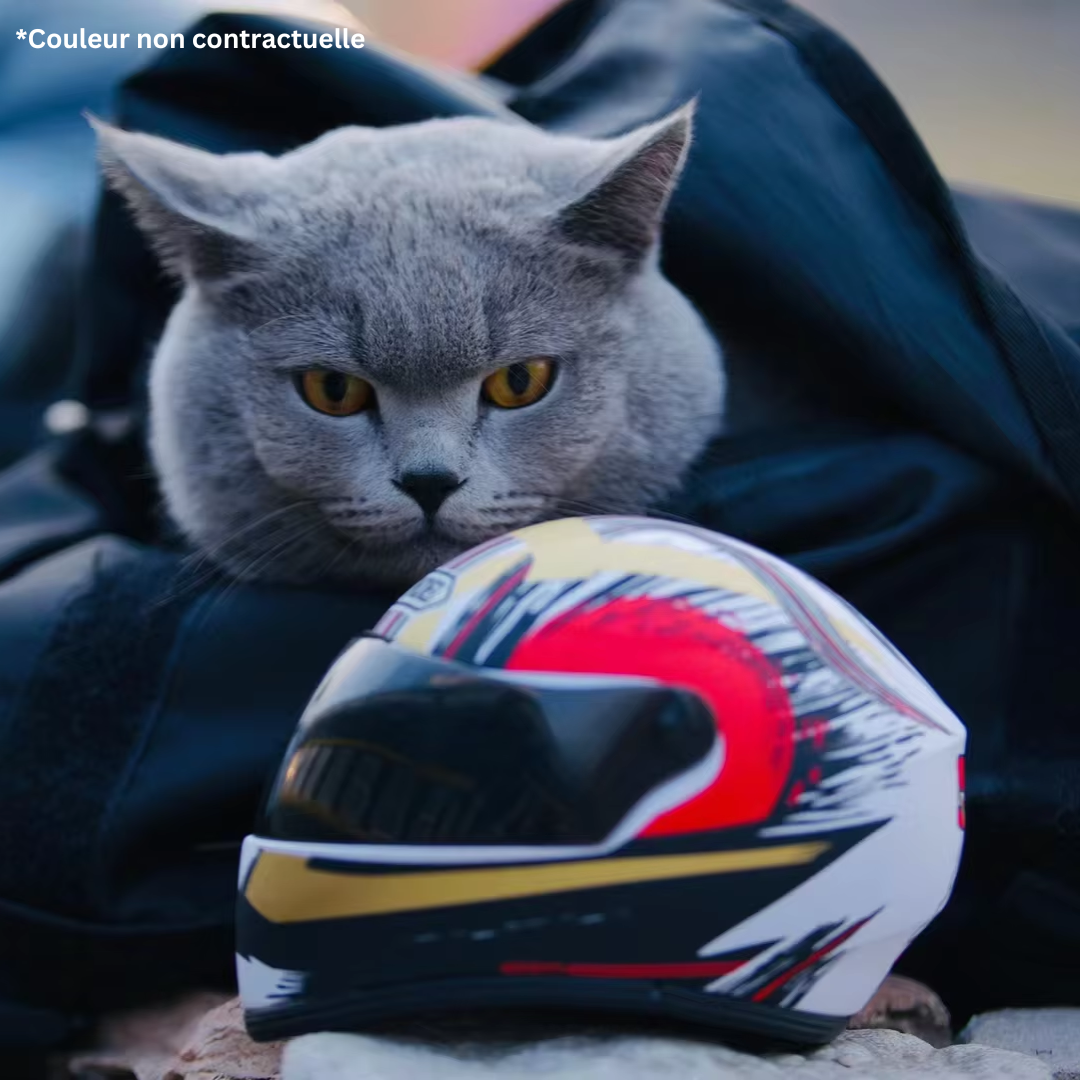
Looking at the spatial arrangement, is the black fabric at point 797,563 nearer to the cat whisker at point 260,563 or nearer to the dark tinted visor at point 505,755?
the cat whisker at point 260,563

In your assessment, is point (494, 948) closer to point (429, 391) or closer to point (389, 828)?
point (389, 828)

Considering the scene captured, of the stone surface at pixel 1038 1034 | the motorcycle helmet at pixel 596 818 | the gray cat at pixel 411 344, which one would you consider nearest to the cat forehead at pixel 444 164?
the gray cat at pixel 411 344

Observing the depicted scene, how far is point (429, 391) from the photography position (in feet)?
3.33

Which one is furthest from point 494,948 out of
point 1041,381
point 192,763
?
point 1041,381

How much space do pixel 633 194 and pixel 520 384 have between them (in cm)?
17

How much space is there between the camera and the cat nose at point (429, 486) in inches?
39.4

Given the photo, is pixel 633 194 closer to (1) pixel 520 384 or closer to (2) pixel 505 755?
(1) pixel 520 384

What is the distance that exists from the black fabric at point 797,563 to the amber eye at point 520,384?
16cm

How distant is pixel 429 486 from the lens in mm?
1005

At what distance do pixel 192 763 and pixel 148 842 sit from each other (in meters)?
0.07

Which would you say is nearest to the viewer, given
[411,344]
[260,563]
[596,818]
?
[596,818]

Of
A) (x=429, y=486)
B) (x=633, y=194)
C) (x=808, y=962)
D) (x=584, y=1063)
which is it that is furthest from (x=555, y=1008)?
(x=633, y=194)

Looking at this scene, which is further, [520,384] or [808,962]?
[520,384]

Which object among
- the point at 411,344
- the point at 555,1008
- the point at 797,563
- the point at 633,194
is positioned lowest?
the point at 555,1008
